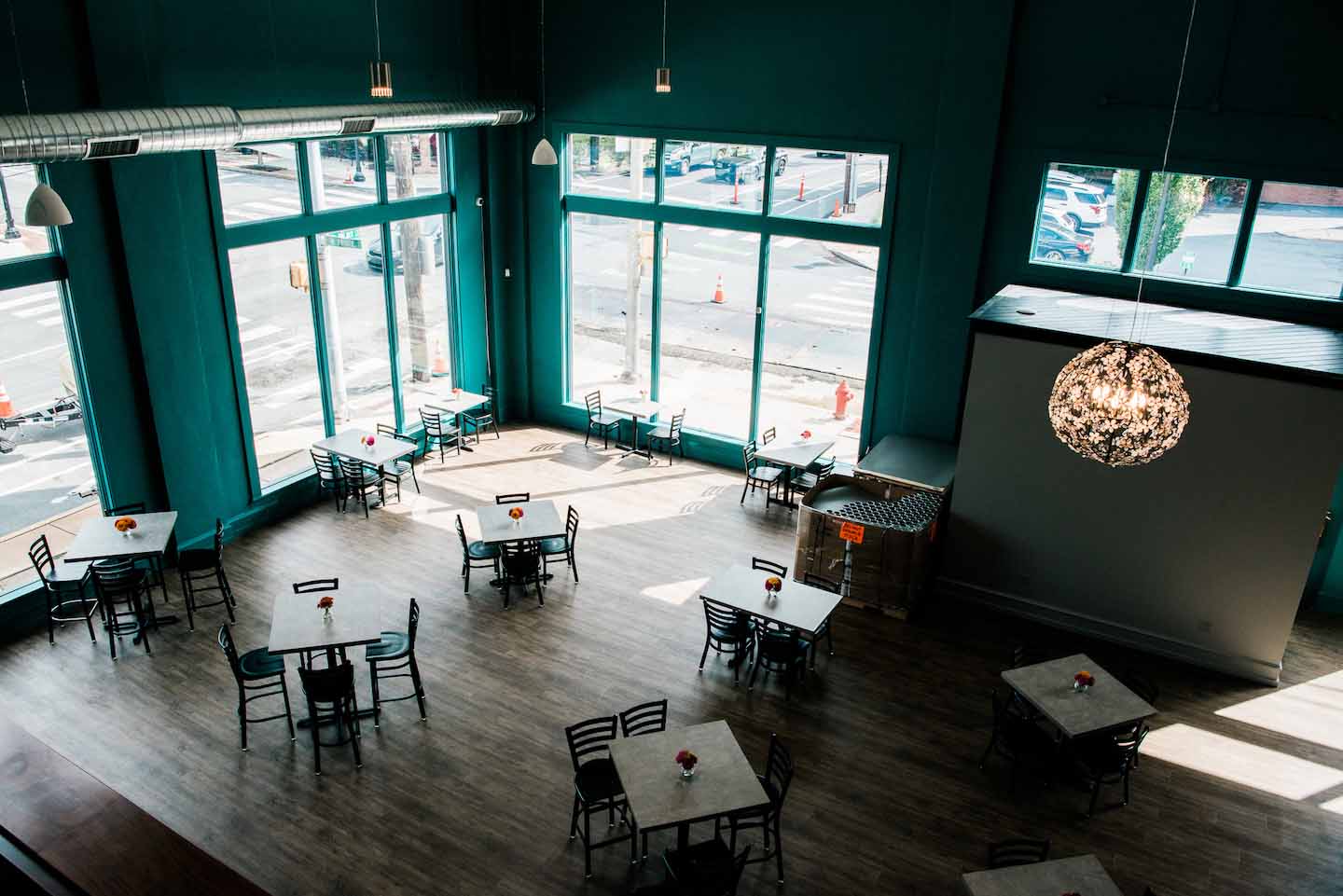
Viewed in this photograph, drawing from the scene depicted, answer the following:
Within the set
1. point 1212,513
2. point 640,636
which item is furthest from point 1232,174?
point 640,636

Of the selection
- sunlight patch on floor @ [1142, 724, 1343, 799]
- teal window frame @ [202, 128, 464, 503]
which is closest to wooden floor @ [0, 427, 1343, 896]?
sunlight patch on floor @ [1142, 724, 1343, 799]

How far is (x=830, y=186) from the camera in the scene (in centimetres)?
1135

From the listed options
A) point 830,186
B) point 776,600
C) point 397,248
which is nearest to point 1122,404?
point 776,600

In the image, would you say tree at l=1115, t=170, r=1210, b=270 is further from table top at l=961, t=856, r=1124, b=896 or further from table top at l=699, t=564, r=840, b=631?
table top at l=961, t=856, r=1124, b=896

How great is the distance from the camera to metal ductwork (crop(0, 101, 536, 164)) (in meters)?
7.09

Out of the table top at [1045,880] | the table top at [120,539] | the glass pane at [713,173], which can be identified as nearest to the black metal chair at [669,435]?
the glass pane at [713,173]

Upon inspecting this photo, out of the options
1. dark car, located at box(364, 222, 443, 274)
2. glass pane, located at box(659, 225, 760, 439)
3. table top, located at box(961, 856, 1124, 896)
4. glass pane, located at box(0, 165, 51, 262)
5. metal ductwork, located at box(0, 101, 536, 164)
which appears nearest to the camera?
table top, located at box(961, 856, 1124, 896)

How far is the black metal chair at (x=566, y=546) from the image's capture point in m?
9.92

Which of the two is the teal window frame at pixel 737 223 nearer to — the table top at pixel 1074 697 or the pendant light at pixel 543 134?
the pendant light at pixel 543 134

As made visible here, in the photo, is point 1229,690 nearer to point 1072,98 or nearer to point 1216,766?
point 1216,766

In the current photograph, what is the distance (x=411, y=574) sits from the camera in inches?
393

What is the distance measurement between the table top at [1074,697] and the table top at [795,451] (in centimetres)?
427

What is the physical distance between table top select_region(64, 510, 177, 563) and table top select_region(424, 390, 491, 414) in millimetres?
4034

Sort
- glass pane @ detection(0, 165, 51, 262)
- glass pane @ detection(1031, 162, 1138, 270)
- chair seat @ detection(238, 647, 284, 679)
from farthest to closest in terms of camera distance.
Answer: glass pane @ detection(1031, 162, 1138, 270), glass pane @ detection(0, 165, 51, 262), chair seat @ detection(238, 647, 284, 679)
